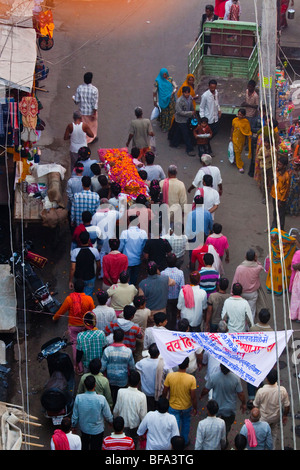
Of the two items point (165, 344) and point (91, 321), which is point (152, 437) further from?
point (91, 321)

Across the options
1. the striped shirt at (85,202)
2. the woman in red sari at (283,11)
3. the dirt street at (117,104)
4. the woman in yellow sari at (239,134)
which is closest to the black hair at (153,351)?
the dirt street at (117,104)

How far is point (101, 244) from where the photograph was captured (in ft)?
43.9

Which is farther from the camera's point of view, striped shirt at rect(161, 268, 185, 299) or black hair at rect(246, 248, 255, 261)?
black hair at rect(246, 248, 255, 261)

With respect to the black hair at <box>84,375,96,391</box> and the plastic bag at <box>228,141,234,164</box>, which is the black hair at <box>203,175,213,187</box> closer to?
the plastic bag at <box>228,141,234,164</box>

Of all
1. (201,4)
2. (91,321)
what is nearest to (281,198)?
(91,321)

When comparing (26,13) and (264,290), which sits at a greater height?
(26,13)

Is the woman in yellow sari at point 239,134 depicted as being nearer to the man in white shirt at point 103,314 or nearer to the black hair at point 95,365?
the man in white shirt at point 103,314

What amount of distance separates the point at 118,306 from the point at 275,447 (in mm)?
2582

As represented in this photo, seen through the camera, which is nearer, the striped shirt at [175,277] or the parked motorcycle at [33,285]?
the striped shirt at [175,277]

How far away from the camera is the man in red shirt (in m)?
12.4

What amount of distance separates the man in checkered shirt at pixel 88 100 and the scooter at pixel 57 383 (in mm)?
5747

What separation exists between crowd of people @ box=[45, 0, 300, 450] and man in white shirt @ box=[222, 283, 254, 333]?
12 mm

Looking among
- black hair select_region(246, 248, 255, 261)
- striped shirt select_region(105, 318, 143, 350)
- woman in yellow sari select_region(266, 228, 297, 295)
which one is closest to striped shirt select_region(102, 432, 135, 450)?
striped shirt select_region(105, 318, 143, 350)

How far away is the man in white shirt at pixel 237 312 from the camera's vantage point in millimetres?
11391
